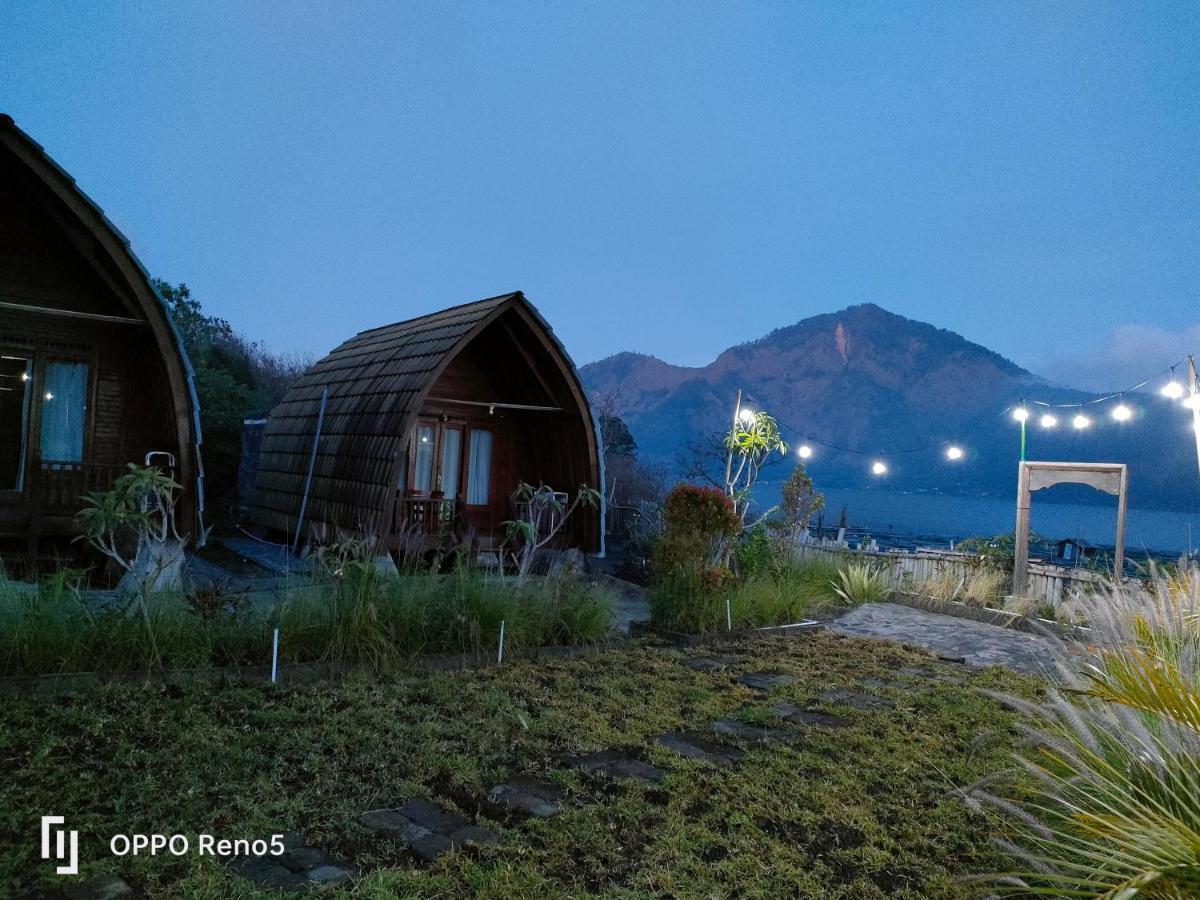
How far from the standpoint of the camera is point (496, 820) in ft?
12.7

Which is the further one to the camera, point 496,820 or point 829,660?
point 829,660

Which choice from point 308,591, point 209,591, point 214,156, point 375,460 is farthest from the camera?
point 214,156

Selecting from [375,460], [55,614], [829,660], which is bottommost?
[829,660]

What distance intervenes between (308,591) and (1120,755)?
5.75m

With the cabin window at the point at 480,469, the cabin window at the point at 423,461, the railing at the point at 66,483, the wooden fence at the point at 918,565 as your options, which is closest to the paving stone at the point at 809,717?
the wooden fence at the point at 918,565

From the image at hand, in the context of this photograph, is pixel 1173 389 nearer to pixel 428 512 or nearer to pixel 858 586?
pixel 858 586

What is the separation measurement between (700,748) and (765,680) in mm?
2240

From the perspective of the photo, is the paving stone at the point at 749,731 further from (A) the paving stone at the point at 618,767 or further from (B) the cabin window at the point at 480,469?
(B) the cabin window at the point at 480,469

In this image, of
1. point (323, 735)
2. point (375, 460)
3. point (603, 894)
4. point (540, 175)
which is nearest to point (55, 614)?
point (323, 735)

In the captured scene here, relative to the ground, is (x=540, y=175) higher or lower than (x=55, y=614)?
higher

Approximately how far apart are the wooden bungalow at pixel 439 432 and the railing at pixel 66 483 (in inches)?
109

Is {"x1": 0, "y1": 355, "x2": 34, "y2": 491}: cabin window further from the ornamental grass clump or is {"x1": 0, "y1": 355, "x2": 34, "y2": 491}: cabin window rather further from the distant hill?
the distant hill

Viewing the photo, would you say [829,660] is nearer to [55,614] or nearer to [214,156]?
[55,614]

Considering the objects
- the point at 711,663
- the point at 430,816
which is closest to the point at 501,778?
the point at 430,816
